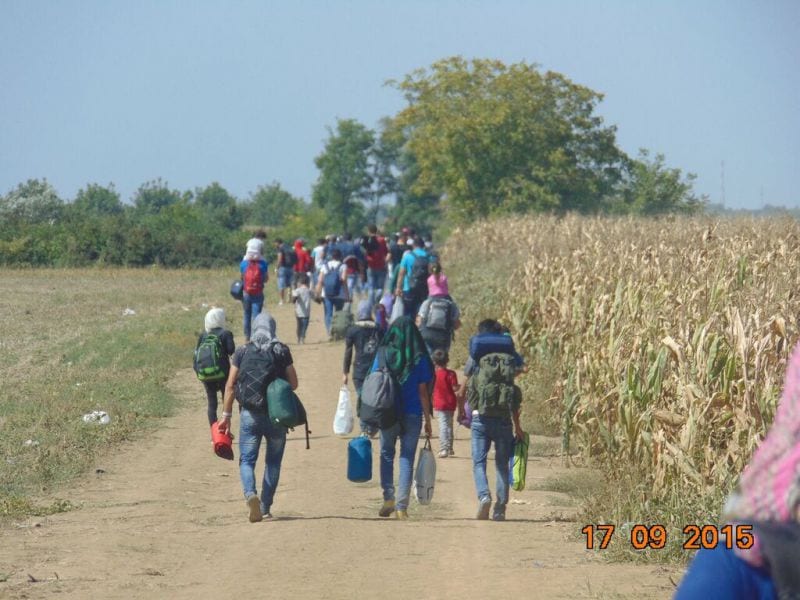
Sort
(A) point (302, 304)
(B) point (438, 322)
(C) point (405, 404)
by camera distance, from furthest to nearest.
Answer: (A) point (302, 304), (B) point (438, 322), (C) point (405, 404)

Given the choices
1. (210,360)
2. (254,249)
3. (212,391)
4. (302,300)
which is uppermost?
(254,249)

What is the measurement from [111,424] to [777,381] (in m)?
9.37

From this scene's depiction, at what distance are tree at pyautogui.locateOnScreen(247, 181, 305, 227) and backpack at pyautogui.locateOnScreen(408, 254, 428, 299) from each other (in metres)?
125

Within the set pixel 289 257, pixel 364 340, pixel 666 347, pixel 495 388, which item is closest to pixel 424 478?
pixel 495 388

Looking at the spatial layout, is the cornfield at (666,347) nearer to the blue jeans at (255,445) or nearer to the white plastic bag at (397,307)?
the white plastic bag at (397,307)

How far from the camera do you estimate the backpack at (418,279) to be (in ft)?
68.1

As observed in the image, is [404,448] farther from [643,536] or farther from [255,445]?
[643,536]

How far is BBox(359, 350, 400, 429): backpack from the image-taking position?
11.3 m

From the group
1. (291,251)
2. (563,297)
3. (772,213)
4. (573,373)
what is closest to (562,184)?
(291,251)

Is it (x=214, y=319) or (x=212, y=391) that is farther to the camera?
(x=212, y=391)

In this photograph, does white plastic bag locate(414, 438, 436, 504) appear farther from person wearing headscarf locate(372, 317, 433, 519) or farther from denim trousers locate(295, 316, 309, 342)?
denim trousers locate(295, 316, 309, 342)

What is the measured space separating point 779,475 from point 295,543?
815 cm

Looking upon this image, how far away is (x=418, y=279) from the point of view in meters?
20.9

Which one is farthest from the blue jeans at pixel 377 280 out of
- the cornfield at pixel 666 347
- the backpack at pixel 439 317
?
the backpack at pixel 439 317
